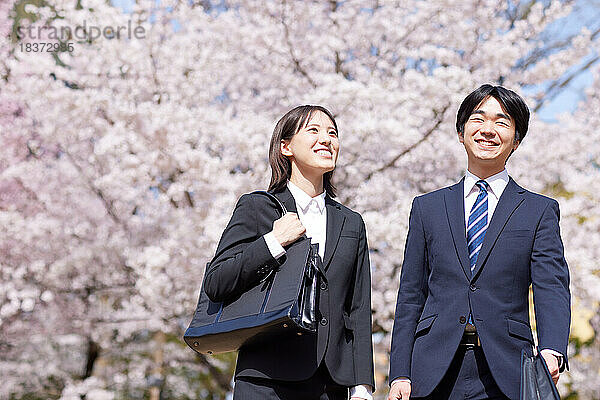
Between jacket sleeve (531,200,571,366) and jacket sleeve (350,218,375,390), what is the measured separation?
64 centimetres

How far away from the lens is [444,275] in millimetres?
2838

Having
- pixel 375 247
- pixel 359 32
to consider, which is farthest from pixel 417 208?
pixel 359 32

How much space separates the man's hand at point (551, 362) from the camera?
254 cm

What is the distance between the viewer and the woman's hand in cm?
272

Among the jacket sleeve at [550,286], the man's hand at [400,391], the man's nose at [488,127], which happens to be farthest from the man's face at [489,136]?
the man's hand at [400,391]

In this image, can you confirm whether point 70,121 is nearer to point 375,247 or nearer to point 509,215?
point 375,247

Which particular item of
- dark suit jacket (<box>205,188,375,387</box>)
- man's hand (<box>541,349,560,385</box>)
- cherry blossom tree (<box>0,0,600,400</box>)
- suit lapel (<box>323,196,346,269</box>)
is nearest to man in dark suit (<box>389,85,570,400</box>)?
man's hand (<box>541,349,560,385</box>)

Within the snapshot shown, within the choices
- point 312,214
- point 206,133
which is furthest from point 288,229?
point 206,133

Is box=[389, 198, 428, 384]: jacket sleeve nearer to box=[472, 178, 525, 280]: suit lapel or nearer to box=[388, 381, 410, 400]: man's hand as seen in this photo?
box=[388, 381, 410, 400]: man's hand

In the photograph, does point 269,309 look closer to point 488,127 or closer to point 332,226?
point 332,226

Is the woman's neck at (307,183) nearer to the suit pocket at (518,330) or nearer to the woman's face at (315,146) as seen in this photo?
the woman's face at (315,146)

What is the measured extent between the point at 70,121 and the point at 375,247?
3620mm

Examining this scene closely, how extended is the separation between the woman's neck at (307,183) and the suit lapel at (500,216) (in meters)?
0.72

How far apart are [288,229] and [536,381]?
1001 mm
